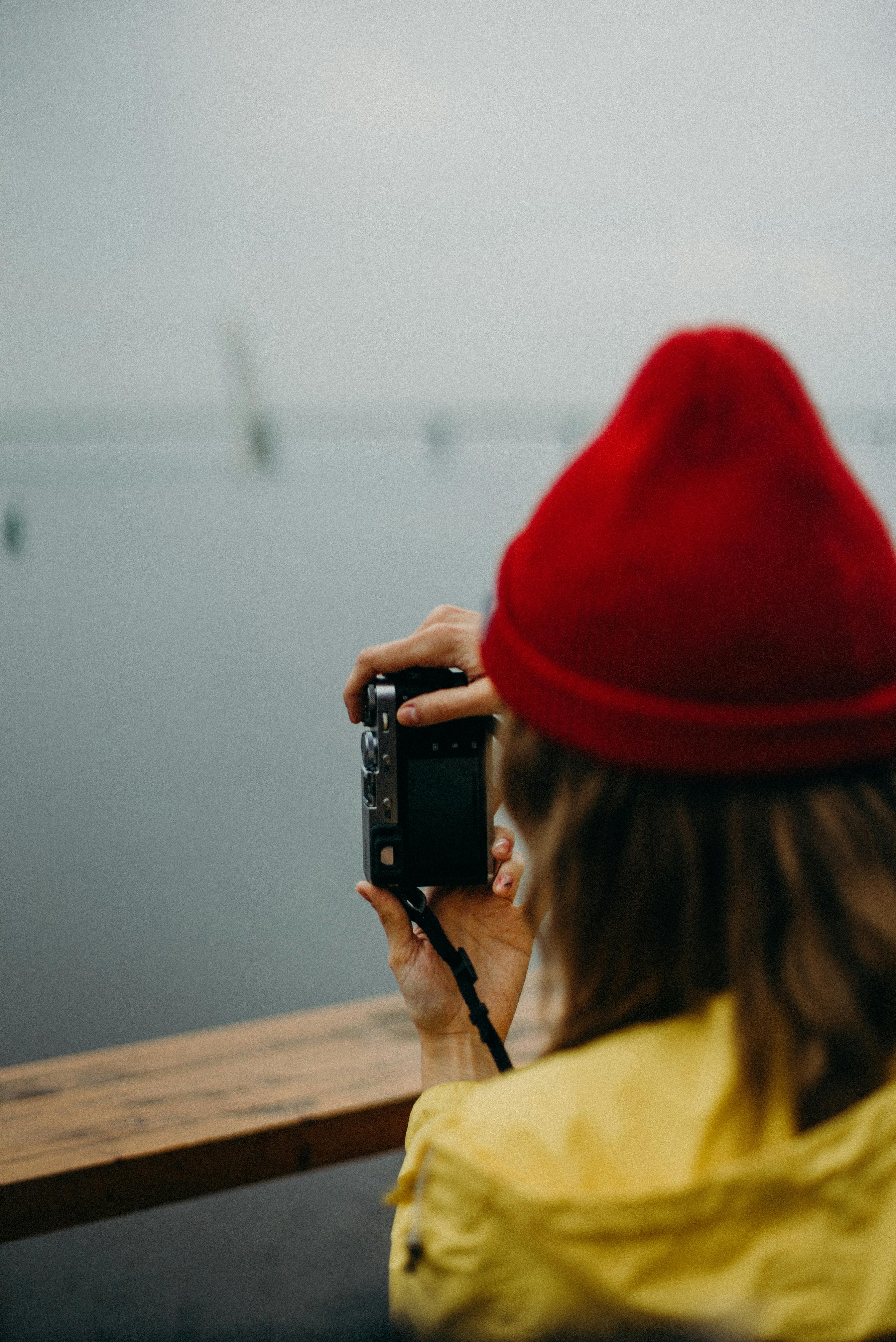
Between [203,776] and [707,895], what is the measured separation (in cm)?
139

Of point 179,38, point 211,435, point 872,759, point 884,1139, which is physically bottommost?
point 884,1139

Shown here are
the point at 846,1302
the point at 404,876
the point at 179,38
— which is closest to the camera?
the point at 846,1302

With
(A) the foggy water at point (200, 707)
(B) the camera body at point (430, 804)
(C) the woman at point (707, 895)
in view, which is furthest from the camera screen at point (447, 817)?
(A) the foggy water at point (200, 707)

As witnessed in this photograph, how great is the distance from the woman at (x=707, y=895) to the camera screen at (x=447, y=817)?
43cm

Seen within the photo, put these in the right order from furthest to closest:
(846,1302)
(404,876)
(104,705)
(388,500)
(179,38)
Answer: (388,500) → (104,705) → (179,38) → (404,876) → (846,1302)

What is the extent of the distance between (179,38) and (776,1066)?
64.7 inches

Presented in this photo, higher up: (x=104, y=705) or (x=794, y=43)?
(x=794, y=43)

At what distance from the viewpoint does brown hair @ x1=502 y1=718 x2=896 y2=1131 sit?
0.42 meters

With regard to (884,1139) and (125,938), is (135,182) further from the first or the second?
(884,1139)

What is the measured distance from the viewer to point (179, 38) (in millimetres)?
1485

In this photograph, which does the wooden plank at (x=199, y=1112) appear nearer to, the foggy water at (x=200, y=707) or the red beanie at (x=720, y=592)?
the foggy water at (x=200, y=707)

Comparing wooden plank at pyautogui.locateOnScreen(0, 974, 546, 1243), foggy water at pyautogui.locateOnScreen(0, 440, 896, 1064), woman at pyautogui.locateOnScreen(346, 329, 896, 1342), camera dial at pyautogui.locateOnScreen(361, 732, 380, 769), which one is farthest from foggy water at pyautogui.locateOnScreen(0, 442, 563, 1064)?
woman at pyautogui.locateOnScreen(346, 329, 896, 1342)

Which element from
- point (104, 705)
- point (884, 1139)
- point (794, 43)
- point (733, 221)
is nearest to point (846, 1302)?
point (884, 1139)

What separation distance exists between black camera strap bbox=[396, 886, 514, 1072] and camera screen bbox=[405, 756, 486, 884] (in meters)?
0.03
